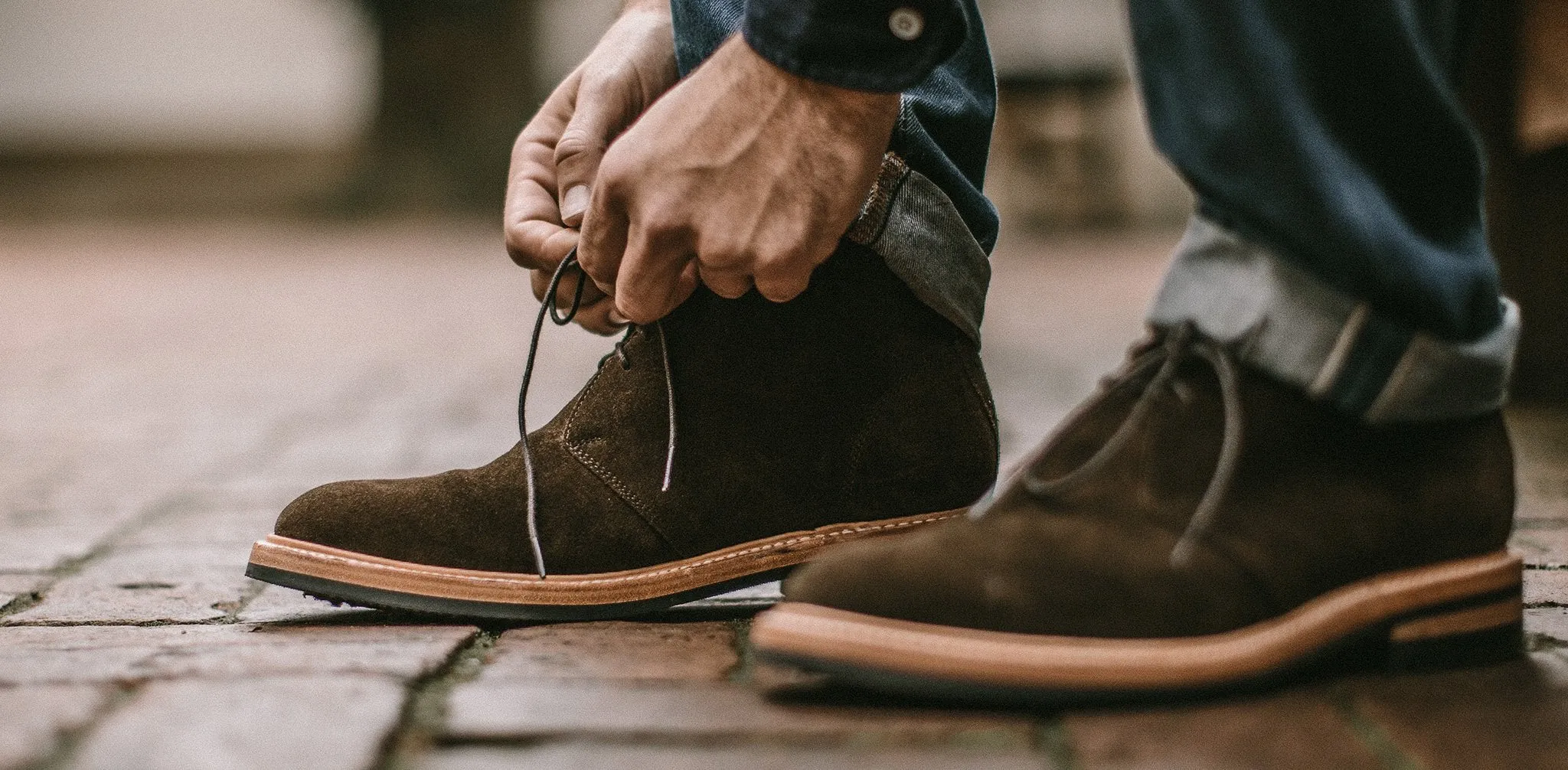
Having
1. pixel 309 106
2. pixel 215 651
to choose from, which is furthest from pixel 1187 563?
pixel 309 106

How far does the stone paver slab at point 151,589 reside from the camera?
4.71ft

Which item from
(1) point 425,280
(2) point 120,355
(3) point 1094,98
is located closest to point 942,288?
(2) point 120,355

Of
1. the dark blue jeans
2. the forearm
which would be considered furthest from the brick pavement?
the forearm

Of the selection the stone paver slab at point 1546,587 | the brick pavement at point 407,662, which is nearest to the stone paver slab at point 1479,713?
the brick pavement at point 407,662

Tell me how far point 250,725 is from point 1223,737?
652 mm

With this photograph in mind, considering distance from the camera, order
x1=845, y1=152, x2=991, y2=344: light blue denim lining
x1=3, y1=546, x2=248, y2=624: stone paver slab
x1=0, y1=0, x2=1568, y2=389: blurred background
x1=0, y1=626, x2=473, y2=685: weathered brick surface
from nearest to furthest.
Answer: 1. x1=0, y1=626, x2=473, y2=685: weathered brick surface
2. x1=845, y1=152, x2=991, y2=344: light blue denim lining
3. x1=3, y1=546, x2=248, y2=624: stone paver slab
4. x1=0, y1=0, x2=1568, y2=389: blurred background

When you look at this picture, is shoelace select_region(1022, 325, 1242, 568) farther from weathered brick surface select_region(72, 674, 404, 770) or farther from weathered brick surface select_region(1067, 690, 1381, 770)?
weathered brick surface select_region(72, 674, 404, 770)

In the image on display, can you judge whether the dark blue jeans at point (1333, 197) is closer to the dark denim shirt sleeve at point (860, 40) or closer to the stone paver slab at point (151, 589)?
the dark denim shirt sleeve at point (860, 40)

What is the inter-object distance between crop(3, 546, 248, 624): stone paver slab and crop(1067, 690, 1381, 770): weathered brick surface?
91cm

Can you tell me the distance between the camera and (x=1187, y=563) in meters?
1.02

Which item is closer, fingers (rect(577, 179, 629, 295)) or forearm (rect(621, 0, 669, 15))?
fingers (rect(577, 179, 629, 295))

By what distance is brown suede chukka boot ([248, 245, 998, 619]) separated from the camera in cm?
132

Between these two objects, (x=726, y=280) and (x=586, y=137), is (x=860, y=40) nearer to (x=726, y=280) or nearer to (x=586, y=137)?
(x=726, y=280)

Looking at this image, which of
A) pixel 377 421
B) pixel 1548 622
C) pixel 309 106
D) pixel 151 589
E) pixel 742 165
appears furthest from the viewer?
pixel 309 106
